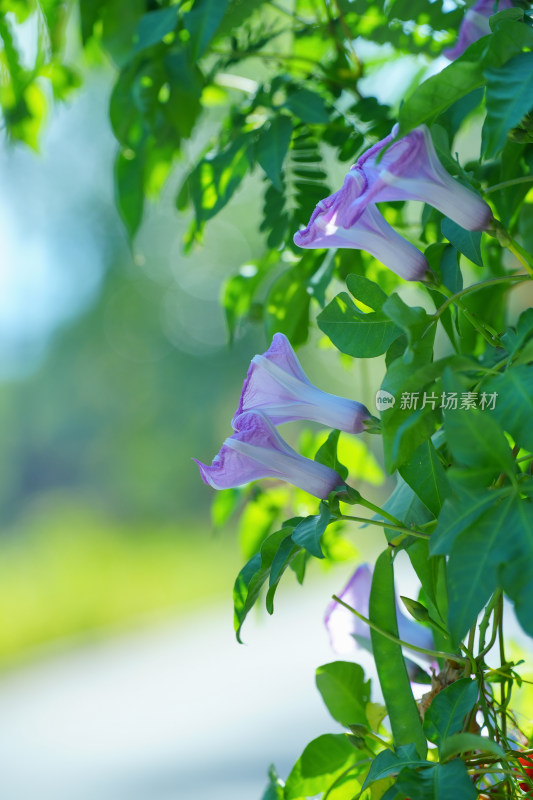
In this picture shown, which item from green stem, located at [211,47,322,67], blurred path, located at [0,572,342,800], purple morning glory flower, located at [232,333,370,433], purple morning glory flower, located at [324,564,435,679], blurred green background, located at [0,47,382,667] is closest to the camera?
purple morning glory flower, located at [232,333,370,433]

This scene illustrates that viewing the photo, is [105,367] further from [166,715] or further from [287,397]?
[287,397]

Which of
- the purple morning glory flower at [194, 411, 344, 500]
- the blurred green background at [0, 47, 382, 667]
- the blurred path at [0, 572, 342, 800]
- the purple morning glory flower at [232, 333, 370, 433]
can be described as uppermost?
the blurred green background at [0, 47, 382, 667]

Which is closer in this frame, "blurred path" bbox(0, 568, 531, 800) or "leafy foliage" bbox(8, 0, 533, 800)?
"leafy foliage" bbox(8, 0, 533, 800)

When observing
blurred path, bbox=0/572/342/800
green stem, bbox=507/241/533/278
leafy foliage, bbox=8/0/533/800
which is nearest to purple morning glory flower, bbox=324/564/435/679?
leafy foliage, bbox=8/0/533/800

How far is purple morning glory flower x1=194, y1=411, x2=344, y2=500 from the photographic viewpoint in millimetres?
371

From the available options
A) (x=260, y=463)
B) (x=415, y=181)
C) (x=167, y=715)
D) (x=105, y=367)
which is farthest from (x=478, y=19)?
(x=105, y=367)

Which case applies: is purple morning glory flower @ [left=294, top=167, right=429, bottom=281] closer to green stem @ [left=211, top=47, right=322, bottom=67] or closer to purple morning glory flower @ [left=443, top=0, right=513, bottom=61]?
purple morning glory flower @ [left=443, top=0, right=513, bottom=61]

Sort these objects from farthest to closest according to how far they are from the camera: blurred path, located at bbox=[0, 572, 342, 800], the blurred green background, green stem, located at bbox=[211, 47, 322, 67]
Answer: the blurred green background
blurred path, located at bbox=[0, 572, 342, 800]
green stem, located at bbox=[211, 47, 322, 67]

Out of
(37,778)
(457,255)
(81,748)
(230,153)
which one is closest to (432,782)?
(457,255)

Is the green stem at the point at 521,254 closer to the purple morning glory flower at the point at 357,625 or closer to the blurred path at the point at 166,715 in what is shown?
Result: the purple morning glory flower at the point at 357,625

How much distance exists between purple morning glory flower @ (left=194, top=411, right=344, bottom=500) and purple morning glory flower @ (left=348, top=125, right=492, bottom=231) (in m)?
0.11

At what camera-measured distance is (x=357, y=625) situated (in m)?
0.50

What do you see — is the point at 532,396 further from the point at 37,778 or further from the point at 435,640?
the point at 37,778

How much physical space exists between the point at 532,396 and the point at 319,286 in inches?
10.5
